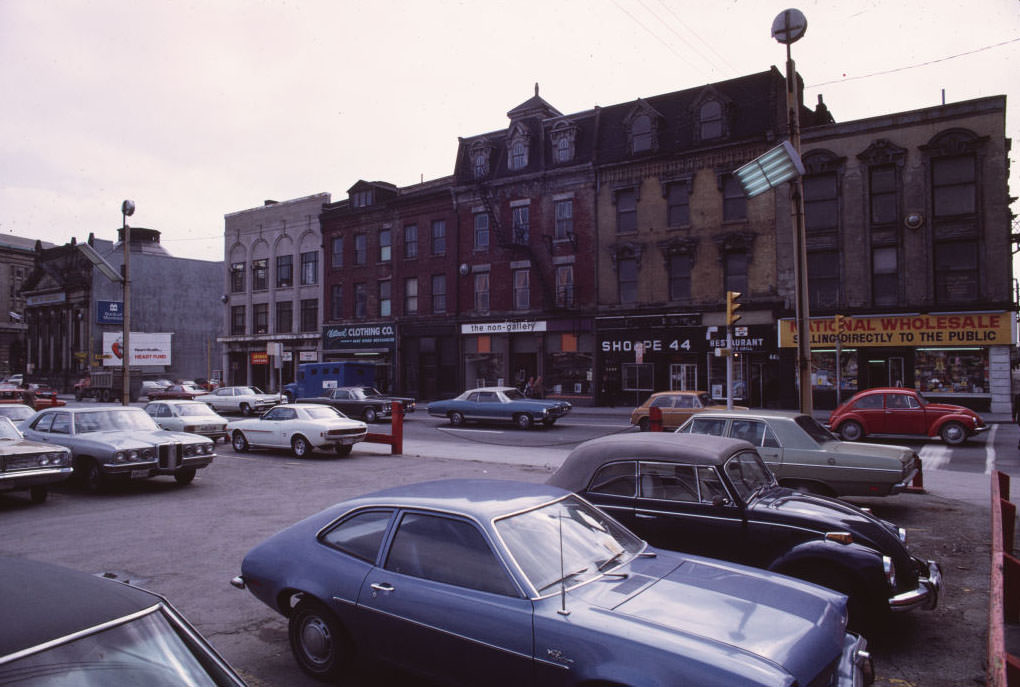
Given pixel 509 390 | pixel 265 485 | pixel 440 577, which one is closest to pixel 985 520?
pixel 440 577

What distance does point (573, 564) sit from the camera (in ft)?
13.1

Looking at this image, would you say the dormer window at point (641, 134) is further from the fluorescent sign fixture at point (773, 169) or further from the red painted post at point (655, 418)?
the fluorescent sign fixture at point (773, 169)

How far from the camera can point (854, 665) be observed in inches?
141

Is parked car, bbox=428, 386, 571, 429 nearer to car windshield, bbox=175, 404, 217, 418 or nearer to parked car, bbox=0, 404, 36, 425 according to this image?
car windshield, bbox=175, 404, 217, 418

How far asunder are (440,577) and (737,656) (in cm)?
181

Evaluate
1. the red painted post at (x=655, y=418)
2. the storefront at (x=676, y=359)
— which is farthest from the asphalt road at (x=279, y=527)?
the storefront at (x=676, y=359)

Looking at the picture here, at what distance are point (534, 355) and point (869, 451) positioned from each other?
26.7 m

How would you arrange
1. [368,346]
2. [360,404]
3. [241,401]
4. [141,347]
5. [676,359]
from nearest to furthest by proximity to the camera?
[360,404], [676,359], [241,401], [368,346], [141,347]

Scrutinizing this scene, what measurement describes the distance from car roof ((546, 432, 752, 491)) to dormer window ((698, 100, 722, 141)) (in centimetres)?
2719

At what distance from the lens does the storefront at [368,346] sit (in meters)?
41.0

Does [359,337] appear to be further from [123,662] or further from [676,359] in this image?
[123,662]

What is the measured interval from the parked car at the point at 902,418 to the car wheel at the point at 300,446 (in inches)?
556

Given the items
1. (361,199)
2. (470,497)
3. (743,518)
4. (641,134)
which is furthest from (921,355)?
(361,199)

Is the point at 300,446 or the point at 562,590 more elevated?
the point at 562,590
